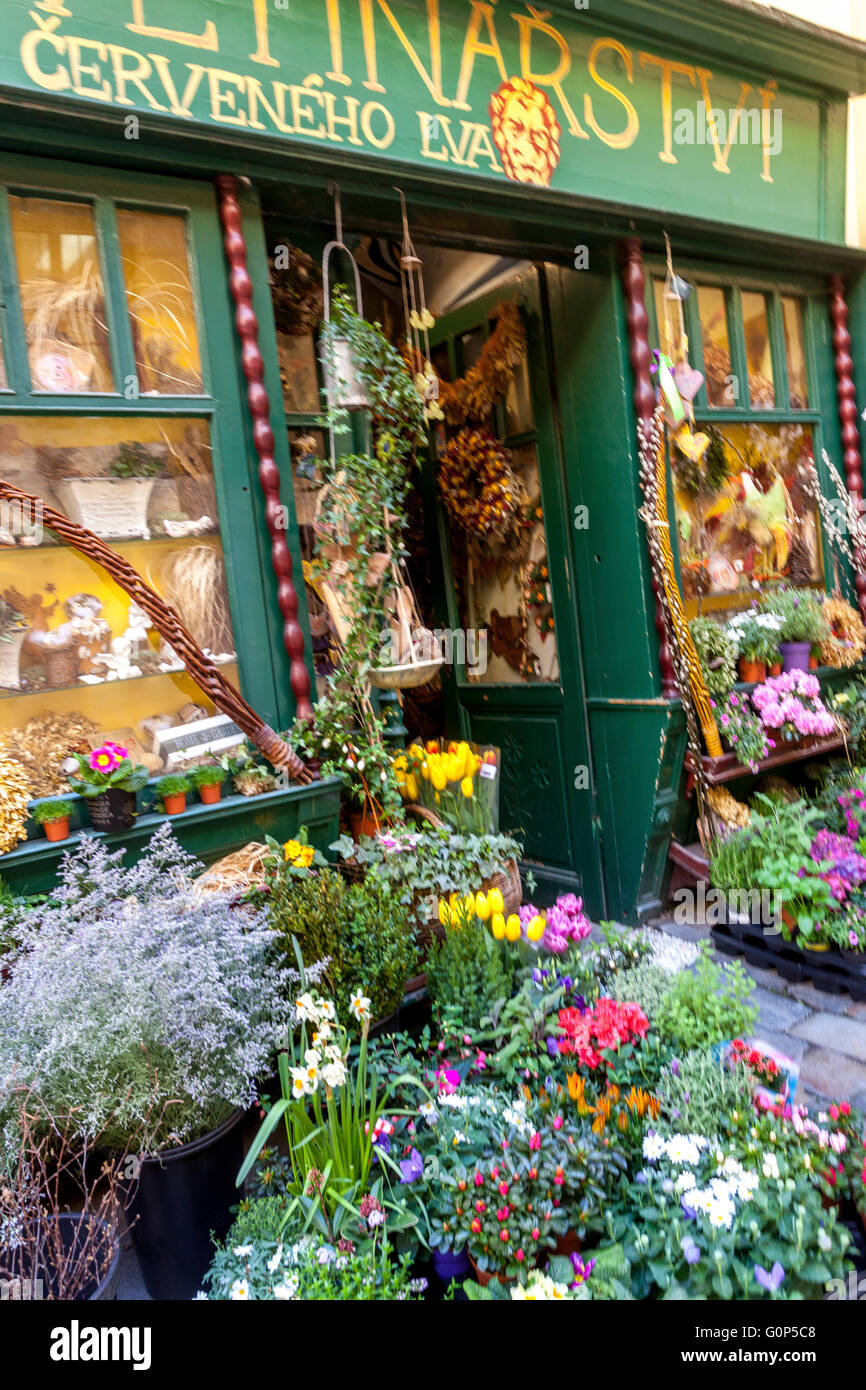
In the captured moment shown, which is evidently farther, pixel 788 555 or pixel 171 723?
pixel 788 555

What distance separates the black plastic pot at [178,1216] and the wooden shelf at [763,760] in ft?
9.57

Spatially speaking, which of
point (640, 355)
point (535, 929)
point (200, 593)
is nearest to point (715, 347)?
point (640, 355)

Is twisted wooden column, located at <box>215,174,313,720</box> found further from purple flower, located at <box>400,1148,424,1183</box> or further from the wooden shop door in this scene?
the wooden shop door

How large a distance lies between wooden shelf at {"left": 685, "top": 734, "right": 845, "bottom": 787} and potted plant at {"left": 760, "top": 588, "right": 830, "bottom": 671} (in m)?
0.44

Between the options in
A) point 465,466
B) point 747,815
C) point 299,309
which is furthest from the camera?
point 465,466

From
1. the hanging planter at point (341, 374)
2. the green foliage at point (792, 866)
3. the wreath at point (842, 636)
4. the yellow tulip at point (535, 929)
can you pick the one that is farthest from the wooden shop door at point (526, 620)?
the yellow tulip at point (535, 929)

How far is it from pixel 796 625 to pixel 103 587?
358 cm

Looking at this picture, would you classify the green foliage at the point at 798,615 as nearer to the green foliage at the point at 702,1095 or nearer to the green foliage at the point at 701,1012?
the green foliage at the point at 701,1012

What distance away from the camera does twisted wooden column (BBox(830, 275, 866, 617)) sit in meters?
5.20

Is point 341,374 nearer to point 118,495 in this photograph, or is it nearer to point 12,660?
point 118,495

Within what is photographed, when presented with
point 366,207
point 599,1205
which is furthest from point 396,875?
point 366,207

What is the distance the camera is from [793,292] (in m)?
5.07
